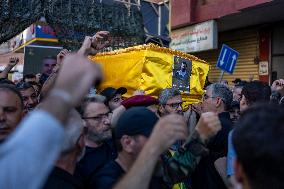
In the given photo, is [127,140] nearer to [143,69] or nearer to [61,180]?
[61,180]

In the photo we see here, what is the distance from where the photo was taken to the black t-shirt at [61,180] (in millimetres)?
2176

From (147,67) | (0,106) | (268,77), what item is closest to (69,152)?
(0,106)

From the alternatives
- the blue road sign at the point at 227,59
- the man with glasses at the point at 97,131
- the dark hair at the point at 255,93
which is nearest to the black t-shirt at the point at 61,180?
the man with glasses at the point at 97,131

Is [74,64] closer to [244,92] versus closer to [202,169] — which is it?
[202,169]

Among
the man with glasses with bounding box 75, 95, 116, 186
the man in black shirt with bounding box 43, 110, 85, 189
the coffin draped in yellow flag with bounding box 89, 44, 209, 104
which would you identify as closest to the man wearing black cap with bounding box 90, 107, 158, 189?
the man in black shirt with bounding box 43, 110, 85, 189

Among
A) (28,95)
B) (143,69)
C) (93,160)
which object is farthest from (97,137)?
(143,69)

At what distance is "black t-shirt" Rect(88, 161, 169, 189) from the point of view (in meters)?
2.35

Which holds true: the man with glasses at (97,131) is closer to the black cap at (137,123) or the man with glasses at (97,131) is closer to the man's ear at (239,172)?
the black cap at (137,123)

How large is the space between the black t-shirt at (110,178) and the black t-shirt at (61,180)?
12 centimetres

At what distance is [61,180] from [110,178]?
0.28 m

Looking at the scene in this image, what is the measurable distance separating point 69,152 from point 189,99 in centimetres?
370

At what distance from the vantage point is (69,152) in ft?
7.73

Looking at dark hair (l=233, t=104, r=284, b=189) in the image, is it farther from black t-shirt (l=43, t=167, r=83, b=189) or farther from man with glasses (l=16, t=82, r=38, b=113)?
man with glasses (l=16, t=82, r=38, b=113)

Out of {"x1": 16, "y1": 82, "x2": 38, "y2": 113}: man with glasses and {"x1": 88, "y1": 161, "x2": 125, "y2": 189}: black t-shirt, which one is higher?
{"x1": 16, "y1": 82, "x2": 38, "y2": 113}: man with glasses
